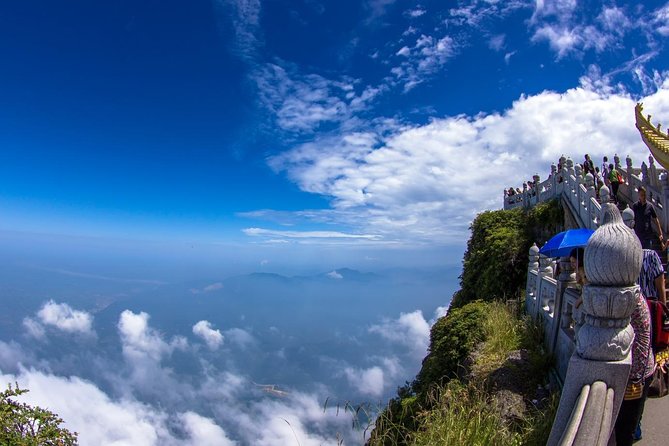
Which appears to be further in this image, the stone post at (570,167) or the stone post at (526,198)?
the stone post at (526,198)

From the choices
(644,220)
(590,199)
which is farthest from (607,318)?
(590,199)

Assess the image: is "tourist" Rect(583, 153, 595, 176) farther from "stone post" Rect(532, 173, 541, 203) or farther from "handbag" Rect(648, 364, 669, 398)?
"handbag" Rect(648, 364, 669, 398)

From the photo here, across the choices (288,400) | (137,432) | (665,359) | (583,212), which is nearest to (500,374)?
(665,359)

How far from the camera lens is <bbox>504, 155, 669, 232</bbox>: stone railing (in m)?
10.1

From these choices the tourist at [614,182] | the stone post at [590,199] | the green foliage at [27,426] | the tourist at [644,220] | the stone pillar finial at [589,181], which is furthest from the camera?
the tourist at [614,182]

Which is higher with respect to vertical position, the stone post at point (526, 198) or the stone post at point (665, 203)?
the stone post at point (526, 198)

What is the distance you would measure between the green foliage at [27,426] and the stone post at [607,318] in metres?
12.6

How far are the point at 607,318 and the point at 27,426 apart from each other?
44.4 ft

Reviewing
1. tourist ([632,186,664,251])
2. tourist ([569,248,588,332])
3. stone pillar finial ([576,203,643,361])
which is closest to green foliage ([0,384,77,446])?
tourist ([569,248,588,332])

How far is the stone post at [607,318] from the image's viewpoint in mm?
2400

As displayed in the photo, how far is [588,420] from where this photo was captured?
7.37ft

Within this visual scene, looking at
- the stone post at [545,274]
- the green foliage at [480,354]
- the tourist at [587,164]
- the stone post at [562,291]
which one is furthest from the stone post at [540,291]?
the tourist at [587,164]

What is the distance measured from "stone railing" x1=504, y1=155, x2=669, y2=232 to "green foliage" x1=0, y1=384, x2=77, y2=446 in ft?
48.7

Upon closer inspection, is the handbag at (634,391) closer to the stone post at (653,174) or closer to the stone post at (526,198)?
the stone post at (653,174)
